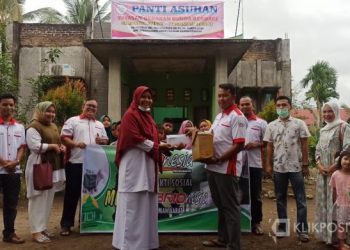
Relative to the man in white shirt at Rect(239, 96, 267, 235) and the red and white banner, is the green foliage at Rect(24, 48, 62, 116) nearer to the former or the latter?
the red and white banner

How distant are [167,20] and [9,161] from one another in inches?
284

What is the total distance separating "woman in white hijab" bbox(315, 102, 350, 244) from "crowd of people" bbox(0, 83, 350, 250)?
0.5 inches

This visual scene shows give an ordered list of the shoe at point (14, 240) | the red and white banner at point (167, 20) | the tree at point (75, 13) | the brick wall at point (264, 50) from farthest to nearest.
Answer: the tree at point (75, 13) → the brick wall at point (264, 50) → the red and white banner at point (167, 20) → the shoe at point (14, 240)

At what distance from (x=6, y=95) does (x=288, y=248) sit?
4.11 metres

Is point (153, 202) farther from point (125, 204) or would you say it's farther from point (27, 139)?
point (27, 139)

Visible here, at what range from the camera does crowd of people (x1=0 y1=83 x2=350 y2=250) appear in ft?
15.3

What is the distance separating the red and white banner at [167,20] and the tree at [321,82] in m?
19.8

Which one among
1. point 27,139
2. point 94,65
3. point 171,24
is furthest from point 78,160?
point 94,65

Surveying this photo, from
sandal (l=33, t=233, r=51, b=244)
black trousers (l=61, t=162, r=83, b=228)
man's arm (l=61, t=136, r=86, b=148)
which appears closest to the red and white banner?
man's arm (l=61, t=136, r=86, b=148)

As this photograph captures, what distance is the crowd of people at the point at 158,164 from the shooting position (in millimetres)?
4648

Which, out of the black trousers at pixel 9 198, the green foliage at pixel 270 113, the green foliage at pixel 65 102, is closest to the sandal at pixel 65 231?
the black trousers at pixel 9 198

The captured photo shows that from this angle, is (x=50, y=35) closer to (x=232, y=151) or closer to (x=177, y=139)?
(x=177, y=139)

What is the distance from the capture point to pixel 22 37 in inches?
566

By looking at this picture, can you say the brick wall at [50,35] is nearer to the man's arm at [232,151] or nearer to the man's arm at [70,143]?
the man's arm at [70,143]
